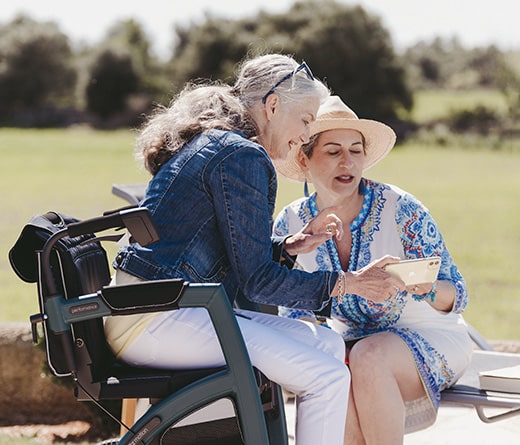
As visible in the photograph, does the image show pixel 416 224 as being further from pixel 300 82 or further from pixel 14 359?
pixel 14 359

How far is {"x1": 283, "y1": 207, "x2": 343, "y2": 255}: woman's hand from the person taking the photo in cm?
303

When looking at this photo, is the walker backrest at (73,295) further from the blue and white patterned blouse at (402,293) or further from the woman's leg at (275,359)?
the blue and white patterned blouse at (402,293)

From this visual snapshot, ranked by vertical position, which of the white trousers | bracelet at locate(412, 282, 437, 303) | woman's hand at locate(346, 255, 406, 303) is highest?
woman's hand at locate(346, 255, 406, 303)

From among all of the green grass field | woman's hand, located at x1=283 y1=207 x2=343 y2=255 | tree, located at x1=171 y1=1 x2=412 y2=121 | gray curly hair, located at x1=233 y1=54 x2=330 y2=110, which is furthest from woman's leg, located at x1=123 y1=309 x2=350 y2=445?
tree, located at x1=171 y1=1 x2=412 y2=121

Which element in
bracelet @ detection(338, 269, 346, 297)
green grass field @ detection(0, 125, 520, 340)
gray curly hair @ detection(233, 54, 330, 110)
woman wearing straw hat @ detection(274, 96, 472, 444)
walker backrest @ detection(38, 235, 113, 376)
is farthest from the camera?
green grass field @ detection(0, 125, 520, 340)

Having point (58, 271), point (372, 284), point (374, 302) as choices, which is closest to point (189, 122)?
point (58, 271)

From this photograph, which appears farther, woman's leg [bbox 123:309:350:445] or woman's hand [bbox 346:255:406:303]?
woman's hand [bbox 346:255:406:303]

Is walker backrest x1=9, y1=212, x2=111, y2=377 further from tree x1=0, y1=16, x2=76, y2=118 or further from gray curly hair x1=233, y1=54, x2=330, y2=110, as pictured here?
tree x1=0, y1=16, x2=76, y2=118

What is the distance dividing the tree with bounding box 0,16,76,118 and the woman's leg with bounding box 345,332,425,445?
46.0 m

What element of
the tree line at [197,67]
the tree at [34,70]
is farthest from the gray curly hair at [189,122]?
the tree at [34,70]

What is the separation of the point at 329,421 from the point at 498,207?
1638 cm

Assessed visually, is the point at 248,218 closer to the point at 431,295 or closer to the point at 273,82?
the point at 273,82

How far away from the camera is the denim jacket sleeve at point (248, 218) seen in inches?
102

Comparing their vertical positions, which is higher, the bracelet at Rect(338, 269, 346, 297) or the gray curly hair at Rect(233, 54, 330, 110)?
the gray curly hair at Rect(233, 54, 330, 110)
